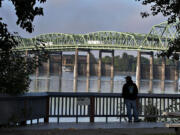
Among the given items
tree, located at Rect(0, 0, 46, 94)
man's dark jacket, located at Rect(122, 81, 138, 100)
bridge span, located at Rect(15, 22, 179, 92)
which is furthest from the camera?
bridge span, located at Rect(15, 22, 179, 92)

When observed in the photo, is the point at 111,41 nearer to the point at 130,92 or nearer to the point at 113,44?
the point at 113,44

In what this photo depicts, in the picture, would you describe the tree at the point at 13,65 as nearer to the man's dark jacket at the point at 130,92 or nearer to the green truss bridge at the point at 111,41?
the man's dark jacket at the point at 130,92

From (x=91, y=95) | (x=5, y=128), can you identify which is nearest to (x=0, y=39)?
(x=5, y=128)

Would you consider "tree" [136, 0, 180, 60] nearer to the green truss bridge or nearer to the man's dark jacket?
the man's dark jacket

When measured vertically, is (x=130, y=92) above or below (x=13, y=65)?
below

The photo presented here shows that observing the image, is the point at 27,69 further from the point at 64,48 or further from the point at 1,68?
the point at 64,48

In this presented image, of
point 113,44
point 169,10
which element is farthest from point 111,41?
point 169,10

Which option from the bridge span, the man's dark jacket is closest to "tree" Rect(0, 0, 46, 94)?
the man's dark jacket

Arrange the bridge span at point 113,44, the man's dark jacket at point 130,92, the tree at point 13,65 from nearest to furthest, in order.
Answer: the tree at point 13,65 < the man's dark jacket at point 130,92 < the bridge span at point 113,44

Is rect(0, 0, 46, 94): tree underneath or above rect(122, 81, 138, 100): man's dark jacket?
above

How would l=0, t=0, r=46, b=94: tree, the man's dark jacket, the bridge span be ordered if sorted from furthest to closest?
the bridge span
the man's dark jacket
l=0, t=0, r=46, b=94: tree

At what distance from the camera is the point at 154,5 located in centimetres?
1322

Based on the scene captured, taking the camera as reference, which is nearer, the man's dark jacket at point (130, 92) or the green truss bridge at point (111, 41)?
the man's dark jacket at point (130, 92)

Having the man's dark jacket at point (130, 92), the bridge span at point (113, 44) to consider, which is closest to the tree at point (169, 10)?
the man's dark jacket at point (130, 92)
